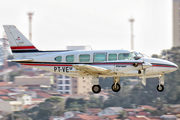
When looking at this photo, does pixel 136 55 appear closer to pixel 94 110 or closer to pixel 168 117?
pixel 168 117

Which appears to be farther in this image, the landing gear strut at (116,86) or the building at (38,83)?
the building at (38,83)

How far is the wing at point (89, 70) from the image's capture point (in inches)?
1044

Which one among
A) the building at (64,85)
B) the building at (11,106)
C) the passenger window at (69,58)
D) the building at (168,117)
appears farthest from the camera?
the building at (64,85)

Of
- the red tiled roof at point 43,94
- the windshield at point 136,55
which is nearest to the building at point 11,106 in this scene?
the red tiled roof at point 43,94

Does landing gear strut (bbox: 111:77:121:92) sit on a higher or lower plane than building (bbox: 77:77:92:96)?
higher

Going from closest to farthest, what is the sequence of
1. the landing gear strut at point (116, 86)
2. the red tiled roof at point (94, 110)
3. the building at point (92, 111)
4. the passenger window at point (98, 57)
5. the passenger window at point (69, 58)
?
the passenger window at point (98, 57)
the passenger window at point (69, 58)
the landing gear strut at point (116, 86)
the building at point (92, 111)
the red tiled roof at point (94, 110)

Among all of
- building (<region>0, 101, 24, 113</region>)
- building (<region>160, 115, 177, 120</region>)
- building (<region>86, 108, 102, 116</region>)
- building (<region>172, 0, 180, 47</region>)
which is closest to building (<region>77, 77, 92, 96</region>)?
building (<region>86, 108, 102, 116</region>)

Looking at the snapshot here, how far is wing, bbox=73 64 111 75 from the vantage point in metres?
26.5

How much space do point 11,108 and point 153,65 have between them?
90.4m

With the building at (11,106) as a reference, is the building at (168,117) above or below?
below

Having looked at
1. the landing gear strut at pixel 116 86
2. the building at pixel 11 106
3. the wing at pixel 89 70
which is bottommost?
the building at pixel 11 106

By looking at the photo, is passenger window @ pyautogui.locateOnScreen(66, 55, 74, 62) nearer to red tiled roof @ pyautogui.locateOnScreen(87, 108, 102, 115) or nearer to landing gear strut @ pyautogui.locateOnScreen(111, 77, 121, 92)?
landing gear strut @ pyautogui.locateOnScreen(111, 77, 121, 92)

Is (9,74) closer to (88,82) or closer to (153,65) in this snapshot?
(88,82)

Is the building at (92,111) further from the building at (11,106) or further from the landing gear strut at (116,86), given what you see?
the landing gear strut at (116,86)
